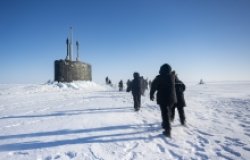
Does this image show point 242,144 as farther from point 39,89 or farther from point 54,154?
point 39,89

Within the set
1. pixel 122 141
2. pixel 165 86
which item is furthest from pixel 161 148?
pixel 165 86

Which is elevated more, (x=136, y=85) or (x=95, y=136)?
(x=136, y=85)

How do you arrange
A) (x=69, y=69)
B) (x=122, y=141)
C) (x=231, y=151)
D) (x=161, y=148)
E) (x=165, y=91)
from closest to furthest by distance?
(x=231, y=151)
(x=161, y=148)
(x=122, y=141)
(x=165, y=91)
(x=69, y=69)

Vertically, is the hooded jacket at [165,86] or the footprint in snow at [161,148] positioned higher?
the hooded jacket at [165,86]

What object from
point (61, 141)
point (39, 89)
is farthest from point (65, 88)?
point (61, 141)

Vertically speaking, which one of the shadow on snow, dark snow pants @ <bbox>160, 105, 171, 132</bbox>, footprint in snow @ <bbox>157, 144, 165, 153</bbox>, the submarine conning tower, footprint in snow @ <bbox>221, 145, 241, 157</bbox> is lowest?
footprint in snow @ <bbox>221, 145, 241, 157</bbox>

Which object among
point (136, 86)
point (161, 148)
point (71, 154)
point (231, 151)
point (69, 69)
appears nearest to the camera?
point (71, 154)

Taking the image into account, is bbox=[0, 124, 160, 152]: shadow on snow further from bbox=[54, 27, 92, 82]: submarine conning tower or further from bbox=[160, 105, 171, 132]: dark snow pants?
bbox=[54, 27, 92, 82]: submarine conning tower

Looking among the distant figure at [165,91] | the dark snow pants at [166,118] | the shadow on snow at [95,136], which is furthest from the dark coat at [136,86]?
the dark snow pants at [166,118]

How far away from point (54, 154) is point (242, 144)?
418 centimetres

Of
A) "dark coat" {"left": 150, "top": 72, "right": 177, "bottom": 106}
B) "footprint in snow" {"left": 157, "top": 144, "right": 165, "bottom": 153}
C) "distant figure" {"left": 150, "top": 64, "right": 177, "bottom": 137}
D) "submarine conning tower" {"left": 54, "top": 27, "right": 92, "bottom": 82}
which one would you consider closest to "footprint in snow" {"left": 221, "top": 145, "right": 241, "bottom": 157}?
"footprint in snow" {"left": 157, "top": 144, "right": 165, "bottom": 153}

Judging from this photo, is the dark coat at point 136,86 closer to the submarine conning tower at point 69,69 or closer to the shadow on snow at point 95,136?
the shadow on snow at point 95,136

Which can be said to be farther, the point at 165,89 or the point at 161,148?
the point at 165,89

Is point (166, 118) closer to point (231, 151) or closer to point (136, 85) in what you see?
point (231, 151)
